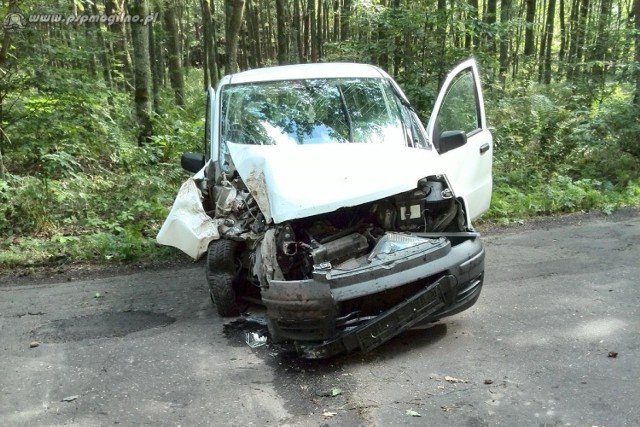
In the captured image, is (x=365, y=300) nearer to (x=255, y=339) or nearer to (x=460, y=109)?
(x=255, y=339)

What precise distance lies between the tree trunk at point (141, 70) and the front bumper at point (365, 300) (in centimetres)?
808

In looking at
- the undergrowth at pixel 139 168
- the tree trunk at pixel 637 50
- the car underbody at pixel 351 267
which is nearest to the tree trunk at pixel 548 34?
the tree trunk at pixel 637 50

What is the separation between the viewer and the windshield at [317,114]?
18.4 feet

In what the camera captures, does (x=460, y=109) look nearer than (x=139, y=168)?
Yes

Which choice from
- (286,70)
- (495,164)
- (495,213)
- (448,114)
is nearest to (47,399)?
(286,70)

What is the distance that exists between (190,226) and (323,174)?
152cm

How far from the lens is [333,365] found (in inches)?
165

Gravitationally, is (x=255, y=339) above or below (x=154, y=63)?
below

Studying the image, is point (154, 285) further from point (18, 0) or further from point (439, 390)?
point (18, 0)

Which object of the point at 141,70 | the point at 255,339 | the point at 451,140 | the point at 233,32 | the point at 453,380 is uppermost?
the point at 233,32

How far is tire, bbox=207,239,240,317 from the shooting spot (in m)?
4.96

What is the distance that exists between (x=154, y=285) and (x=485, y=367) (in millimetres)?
3691

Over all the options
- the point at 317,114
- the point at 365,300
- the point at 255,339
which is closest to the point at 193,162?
the point at 317,114

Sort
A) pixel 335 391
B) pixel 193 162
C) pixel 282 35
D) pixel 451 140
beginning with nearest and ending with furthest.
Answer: pixel 335 391 → pixel 451 140 → pixel 193 162 → pixel 282 35
